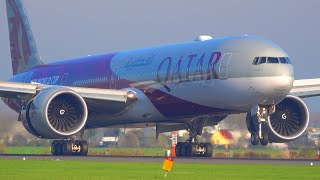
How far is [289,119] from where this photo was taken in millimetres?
47312

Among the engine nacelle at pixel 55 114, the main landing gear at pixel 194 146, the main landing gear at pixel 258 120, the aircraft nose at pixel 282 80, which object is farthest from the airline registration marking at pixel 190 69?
the engine nacelle at pixel 55 114

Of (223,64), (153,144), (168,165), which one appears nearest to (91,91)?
(223,64)

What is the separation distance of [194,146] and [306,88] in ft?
21.8

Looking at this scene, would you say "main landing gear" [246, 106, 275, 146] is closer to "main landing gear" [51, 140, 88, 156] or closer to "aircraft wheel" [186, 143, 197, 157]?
"aircraft wheel" [186, 143, 197, 157]

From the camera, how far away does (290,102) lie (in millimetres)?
47469

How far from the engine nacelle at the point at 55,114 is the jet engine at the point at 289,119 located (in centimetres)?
930

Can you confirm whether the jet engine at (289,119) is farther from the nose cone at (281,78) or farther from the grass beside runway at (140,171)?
the grass beside runway at (140,171)

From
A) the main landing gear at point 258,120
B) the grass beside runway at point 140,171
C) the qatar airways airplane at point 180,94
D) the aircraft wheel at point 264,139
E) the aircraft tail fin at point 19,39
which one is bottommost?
the grass beside runway at point 140,171

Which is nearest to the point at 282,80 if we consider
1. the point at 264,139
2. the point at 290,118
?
the point at 264,139

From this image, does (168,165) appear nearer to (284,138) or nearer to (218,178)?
(218,178)

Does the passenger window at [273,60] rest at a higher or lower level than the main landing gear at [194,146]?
higher

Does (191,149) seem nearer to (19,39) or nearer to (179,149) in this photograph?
(179,149)

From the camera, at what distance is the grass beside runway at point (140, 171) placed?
2927cm

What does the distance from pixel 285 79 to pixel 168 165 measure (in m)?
13.7
